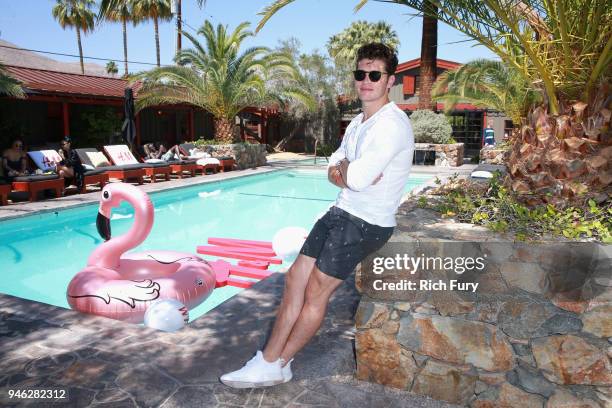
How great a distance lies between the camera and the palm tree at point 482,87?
1527 centimetres

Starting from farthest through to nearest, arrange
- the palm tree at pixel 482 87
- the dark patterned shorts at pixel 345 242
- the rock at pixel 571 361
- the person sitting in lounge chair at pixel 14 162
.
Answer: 1. the palm tree at pixel 482 87
2. the person sitting in lounge chair at pixel 14 162
3. the rock at pixel 571 361
4. the dark patterned shorts at pixel 345 242

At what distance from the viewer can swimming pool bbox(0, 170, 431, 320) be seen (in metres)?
6.61

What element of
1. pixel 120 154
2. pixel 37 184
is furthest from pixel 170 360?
pixel 120 154

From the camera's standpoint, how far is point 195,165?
15.5 metres

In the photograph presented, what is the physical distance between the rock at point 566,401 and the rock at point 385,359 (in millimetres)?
751

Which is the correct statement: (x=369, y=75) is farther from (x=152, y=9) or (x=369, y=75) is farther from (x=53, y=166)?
(x=152, y=9)

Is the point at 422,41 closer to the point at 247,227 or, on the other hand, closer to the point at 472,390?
the point at 247,227

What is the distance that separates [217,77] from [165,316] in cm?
1353

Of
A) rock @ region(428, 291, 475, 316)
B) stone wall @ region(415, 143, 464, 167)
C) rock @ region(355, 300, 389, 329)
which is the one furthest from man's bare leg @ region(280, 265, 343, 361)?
stone wall @ region(415, 143, 464, 167)

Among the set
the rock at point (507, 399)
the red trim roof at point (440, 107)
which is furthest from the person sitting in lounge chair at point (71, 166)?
the red trim roof at point (440, 107)

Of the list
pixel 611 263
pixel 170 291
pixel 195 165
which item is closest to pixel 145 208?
pixel 170 291

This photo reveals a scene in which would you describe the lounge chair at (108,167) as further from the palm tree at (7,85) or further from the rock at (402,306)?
the rock at (402,306)

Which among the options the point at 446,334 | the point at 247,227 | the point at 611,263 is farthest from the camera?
the point at 247,227

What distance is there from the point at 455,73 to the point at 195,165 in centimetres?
1017
